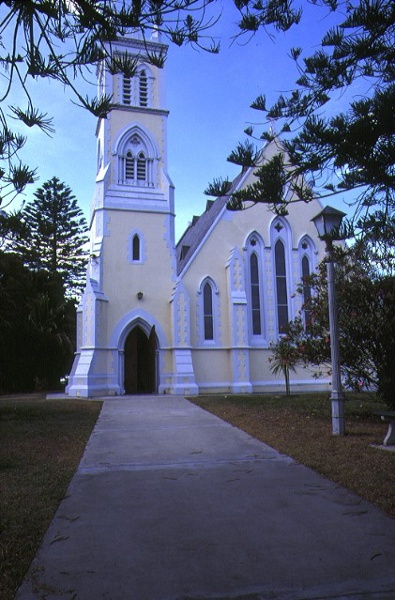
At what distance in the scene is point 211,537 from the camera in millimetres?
3395

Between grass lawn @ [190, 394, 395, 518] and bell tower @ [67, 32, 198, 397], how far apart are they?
20.0 ft

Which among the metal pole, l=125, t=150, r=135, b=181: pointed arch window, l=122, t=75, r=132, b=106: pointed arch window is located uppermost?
l=122, t=75, r=132, b=106: pointed arch window

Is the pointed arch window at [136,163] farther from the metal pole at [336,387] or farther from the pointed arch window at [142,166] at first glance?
the metal pole at [336,387]

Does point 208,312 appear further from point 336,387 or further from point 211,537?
point 211,537

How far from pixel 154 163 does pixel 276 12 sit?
1705 cm

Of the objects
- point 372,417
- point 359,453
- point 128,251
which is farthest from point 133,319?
point 359,453

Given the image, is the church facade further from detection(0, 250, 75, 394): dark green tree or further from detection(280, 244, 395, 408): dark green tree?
detection(280, 244, 395, 408): dark green tree

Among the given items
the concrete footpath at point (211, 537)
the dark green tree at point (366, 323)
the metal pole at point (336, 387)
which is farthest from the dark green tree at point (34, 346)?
the concrete footpath at point (211, 537)

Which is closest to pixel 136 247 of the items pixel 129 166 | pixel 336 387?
pixel 129 166

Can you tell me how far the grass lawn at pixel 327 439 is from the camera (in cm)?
477

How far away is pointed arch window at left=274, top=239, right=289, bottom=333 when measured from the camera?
2053 centimetres

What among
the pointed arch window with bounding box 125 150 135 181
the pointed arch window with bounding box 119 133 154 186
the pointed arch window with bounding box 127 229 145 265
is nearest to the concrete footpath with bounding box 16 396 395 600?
the pointed arch window with bounding box 127 229 145 265

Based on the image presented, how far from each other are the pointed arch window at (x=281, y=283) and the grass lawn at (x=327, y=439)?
7.60m

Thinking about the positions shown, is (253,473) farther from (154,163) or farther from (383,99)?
(154,163)
